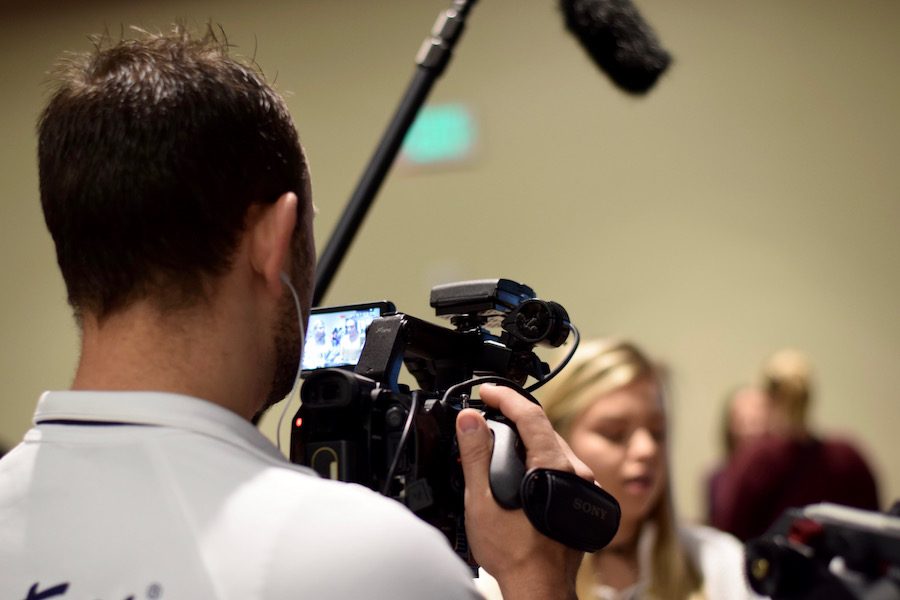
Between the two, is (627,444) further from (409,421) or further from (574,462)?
(409,421)

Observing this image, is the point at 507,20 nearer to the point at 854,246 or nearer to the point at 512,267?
the point at 512,267

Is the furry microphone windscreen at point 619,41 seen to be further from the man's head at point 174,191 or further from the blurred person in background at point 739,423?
the blurred person in background at point 739,423

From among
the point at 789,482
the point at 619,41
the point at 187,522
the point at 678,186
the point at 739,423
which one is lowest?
the point at 739,423

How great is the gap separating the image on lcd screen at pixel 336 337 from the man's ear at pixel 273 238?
0.18m

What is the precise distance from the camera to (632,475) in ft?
7.59

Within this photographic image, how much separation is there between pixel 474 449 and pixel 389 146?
2.15ft

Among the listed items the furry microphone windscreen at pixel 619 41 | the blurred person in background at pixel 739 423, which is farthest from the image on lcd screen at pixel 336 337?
the blurred person in background at pixel 739 423

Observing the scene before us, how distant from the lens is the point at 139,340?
972 millimetres

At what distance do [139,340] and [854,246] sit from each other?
4.13m

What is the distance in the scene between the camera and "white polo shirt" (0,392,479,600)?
834 mm

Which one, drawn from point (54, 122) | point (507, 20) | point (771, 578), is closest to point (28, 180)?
point (507, 20)

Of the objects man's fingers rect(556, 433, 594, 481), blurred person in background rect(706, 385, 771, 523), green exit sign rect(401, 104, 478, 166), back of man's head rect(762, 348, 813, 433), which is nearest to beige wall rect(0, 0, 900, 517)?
green exit sign rect(401, 104, 478, 166)

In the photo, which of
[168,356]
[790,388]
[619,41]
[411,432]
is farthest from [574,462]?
[790,388]

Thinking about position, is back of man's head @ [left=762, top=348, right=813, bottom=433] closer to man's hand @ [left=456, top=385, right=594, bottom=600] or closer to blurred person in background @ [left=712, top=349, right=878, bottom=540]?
blurred person in background @ [left=712, top=349, right=878, bottom=540]
